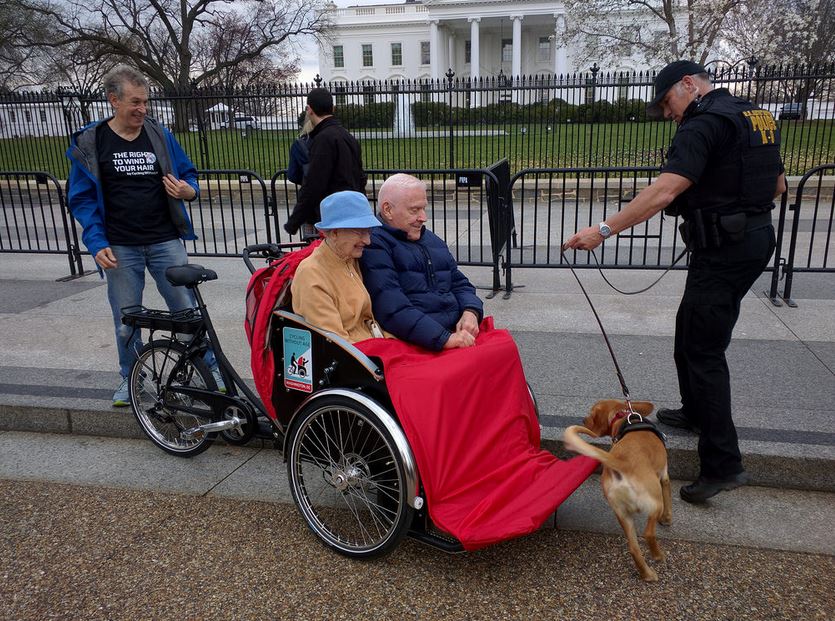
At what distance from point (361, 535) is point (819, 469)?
2.32m

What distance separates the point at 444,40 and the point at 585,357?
232ft

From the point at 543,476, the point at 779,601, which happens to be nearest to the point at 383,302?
the point at 543,476

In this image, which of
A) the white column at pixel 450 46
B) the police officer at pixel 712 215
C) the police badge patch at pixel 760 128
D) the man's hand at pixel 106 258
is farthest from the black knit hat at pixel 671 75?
the white column at pixel 450 46

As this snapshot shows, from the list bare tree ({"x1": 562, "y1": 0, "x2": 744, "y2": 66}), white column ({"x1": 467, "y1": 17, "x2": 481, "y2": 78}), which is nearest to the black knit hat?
bare tree ({"x1": 562, "y1": 0, "x2": 744, "y2": 66})

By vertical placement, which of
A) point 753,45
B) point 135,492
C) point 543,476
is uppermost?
point 753,45

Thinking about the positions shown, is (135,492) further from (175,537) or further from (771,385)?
(771,385)

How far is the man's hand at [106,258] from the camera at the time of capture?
3923 millimetres

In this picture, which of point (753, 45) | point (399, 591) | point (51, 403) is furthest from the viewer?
point (753, 45)

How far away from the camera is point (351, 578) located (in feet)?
9.55

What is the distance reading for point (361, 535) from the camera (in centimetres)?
317

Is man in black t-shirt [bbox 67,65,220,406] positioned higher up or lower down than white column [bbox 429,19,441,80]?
lower down

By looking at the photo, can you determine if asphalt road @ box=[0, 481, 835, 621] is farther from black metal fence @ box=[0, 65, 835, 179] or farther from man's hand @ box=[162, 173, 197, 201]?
black metal fence @ box=[0, 65, 835, 179]

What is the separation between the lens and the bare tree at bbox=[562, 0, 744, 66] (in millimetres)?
22547

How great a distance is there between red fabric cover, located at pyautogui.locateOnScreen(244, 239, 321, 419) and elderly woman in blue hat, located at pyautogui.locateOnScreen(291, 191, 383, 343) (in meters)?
0.14
